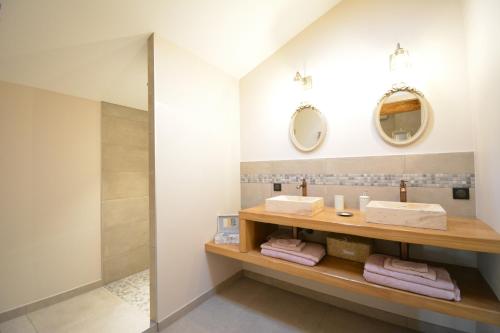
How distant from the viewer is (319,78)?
1.83m

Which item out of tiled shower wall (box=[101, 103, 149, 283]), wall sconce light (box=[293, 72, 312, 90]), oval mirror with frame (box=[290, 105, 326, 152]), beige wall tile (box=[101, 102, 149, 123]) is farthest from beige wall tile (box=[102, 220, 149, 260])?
wall sconce light (box=[293, 72, 312, 90])

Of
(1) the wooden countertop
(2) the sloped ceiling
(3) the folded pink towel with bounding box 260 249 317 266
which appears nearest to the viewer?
(1) the wooden countertop

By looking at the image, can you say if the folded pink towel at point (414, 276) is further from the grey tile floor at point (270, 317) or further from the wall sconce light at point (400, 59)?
the wall sconce light at point (400, 59)

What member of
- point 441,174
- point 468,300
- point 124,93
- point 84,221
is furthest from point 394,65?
point 84,221

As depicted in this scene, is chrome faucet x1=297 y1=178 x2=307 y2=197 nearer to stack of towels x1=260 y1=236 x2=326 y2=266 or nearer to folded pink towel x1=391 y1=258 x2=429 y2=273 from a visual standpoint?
stack of towels x1=260 y1=236 x2=326 y2=266

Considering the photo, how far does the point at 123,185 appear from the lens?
2.33m

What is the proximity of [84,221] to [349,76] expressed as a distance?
2.78m

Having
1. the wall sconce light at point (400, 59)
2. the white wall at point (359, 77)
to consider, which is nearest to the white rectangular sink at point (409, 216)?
the white wall at point (359, 77)

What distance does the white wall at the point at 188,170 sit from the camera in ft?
4.94

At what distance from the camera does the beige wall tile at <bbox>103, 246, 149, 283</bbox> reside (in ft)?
7.07

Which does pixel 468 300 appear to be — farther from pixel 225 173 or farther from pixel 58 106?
pixel 58 106

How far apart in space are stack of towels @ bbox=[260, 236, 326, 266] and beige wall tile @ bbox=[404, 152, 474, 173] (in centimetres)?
89

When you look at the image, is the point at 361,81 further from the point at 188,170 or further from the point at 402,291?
the point at 188,170

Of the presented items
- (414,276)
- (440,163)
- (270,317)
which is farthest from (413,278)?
(270,317)
